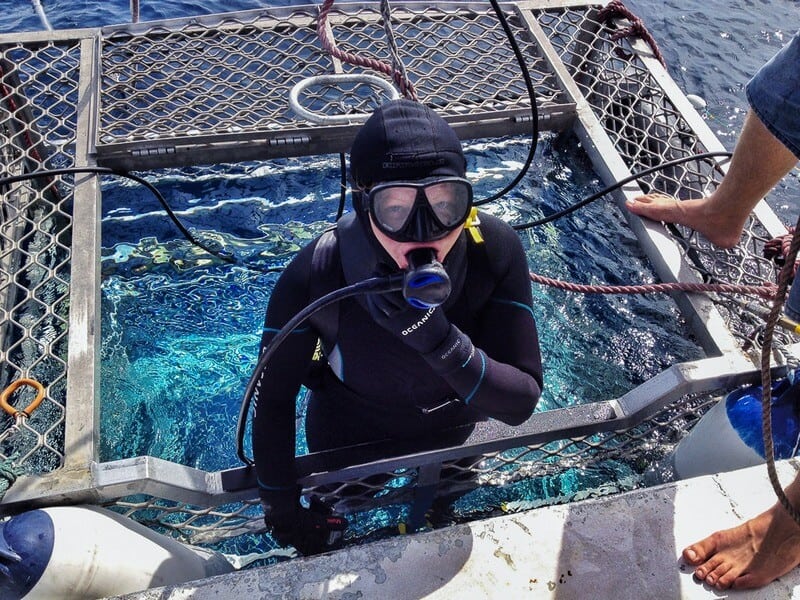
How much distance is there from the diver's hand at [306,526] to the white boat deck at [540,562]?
0.94 ft

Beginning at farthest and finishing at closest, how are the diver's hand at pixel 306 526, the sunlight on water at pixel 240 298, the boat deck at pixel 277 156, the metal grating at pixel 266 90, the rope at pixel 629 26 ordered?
the rope at pixel 629 26
the metal grating at pixel 266 90
the sunlight on water at pixel 240 298
the boat deck at pixel 277 156
the diver's hand at pixel 306 526

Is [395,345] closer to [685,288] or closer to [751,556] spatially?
[751,556]

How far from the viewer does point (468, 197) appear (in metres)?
1.53

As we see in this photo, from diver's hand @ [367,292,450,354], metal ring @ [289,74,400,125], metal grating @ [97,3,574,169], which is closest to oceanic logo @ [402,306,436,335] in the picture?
diver's hand @ [367,292,450,354]

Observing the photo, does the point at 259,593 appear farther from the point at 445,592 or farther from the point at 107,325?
the point at 107,325

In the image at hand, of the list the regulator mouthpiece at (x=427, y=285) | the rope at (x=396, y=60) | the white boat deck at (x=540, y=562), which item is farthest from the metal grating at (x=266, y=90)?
the white boat deck at (x=540, y=562)

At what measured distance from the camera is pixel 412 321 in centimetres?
154

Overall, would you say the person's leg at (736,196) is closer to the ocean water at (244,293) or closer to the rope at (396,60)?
the ocean water at (244,293)

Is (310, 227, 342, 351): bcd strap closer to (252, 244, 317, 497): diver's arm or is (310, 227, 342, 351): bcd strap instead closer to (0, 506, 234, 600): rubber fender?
(252, 244, 317, 497): diver's arm

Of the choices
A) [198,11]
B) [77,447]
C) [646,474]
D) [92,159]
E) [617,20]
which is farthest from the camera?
[198,11]

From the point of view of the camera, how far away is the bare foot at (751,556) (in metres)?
1.72

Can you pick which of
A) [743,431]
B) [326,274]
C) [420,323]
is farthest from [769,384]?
[326,274]

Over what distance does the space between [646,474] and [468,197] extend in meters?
1.84

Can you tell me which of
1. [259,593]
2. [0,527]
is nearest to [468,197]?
[259,593]
